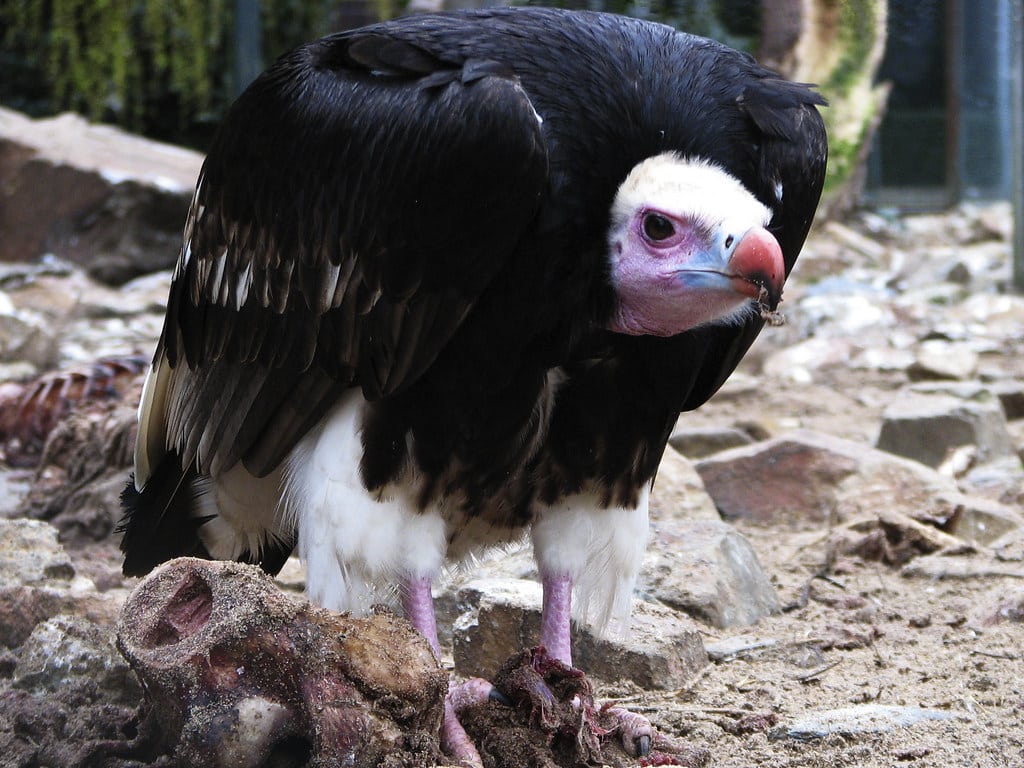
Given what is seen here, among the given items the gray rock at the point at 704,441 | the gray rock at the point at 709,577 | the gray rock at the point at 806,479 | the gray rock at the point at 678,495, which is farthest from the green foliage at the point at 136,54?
the gray rock at the point at 709,577

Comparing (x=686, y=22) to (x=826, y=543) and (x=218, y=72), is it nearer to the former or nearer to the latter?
(x=826, y=543)

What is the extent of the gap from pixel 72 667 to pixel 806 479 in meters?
3.10

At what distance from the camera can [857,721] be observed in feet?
9.66

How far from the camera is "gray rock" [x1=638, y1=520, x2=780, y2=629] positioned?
12.7 ft

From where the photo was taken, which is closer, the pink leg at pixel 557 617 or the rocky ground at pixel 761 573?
the rocky ground at pixel 761 573

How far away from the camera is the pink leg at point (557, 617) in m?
3.26

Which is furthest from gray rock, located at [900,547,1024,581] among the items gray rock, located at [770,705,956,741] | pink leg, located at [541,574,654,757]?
pink leg, located at [541,574,654,757]

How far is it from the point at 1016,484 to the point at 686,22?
354cm

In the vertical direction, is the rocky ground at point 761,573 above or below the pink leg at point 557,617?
below

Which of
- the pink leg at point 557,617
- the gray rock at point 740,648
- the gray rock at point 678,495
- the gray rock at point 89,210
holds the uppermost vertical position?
the pink leg at point 557,617

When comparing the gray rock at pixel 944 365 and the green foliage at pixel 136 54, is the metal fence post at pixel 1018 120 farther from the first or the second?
the green foliage at pixel 136 54

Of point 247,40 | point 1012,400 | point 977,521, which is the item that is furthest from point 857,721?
point 247,40

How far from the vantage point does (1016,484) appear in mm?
5258

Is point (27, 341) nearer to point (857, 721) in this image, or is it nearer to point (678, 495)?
point (678, 495)
